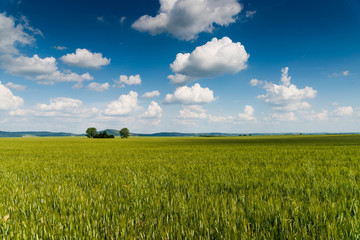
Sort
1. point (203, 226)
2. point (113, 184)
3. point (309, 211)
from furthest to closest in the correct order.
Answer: point (113, 184)
point (309, 211)
point (203, 226)

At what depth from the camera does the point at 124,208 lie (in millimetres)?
3789

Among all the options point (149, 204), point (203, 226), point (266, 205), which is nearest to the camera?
point (203, 226)

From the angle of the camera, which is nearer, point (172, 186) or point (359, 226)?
point (359, 226)

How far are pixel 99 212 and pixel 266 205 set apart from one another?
307 cm

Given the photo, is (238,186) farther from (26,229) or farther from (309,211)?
(26,229)

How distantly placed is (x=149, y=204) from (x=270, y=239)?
238 centimetres

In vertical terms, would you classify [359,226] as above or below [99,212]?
above

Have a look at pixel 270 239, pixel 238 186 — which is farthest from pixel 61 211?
pixel 238 186

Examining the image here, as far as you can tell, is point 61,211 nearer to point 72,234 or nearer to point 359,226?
point 72,234

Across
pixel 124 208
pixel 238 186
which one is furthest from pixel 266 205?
pixel 124 208

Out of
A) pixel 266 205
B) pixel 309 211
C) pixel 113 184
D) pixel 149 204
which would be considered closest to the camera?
pixel 309 211

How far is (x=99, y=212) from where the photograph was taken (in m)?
3.58

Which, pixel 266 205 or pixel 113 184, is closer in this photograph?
pixel 266 205

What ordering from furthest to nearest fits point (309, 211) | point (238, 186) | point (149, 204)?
1. point (238, 186)
2. point (149, 204)
3. point (309, 211)
